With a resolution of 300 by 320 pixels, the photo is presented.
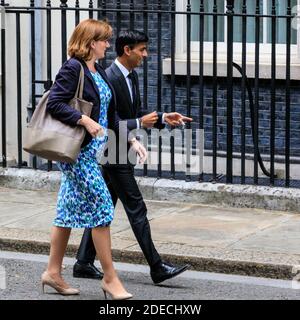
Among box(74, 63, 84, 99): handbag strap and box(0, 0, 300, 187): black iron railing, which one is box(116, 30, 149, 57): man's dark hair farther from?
box(0, 0, 300, 187): black iron railing

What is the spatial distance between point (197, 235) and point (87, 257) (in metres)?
1.28

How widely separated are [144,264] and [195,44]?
355 cm

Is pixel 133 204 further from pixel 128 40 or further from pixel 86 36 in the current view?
pixel 86 36

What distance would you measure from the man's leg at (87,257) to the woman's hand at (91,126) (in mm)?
892

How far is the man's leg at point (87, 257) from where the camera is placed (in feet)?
26.6

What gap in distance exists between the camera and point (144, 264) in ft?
28.2

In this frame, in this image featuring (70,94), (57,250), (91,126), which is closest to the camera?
(91,126)

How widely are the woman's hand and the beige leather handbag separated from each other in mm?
63

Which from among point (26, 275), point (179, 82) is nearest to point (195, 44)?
point (179, 82)

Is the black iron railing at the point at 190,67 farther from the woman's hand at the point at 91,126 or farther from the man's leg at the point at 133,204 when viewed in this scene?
the woman's hand at the point at 91,126

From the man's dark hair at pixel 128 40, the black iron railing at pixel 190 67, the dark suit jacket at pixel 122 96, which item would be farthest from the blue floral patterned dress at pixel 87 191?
the black iron railing at pixel 190 67

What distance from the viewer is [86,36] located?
7.43 meters

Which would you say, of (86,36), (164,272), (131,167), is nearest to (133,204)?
(131,167)
